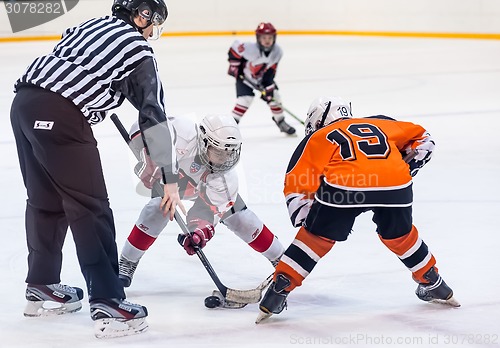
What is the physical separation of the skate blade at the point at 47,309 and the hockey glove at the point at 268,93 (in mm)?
3835

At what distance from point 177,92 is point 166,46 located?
188 inches

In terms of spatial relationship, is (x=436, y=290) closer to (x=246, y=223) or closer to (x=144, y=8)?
(x=246, y=223)

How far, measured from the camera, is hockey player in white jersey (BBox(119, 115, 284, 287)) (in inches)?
117

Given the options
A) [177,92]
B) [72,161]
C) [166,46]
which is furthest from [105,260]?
[166,46]

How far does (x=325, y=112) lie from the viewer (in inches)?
115

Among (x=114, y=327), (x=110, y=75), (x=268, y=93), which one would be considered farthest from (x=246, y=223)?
(x=268, y=93)

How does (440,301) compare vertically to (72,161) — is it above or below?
below

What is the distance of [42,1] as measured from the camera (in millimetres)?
13875

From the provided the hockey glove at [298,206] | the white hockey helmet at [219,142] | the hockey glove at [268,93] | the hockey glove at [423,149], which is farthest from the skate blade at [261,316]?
the hockey glove at [268,93]

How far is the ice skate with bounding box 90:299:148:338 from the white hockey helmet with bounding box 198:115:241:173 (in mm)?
591

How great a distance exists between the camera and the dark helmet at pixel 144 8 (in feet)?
8.72

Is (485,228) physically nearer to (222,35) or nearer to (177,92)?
(177,92)

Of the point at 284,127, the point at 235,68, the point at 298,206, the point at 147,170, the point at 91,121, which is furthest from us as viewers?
the point at 235,68

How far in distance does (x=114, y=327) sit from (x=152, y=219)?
534 millimetres
